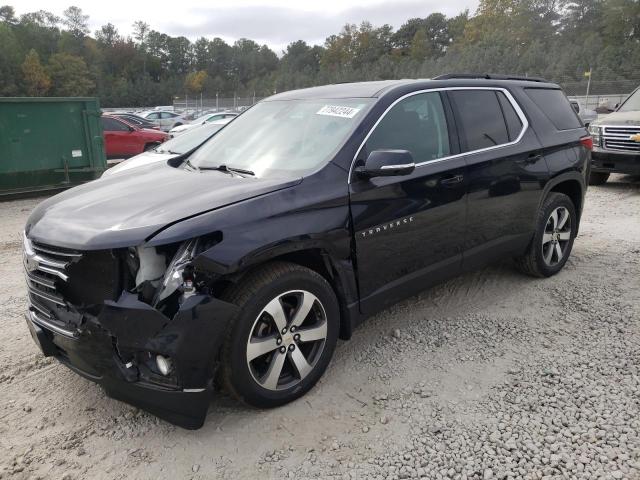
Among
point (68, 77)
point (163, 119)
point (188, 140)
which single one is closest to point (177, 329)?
point (188, 140)

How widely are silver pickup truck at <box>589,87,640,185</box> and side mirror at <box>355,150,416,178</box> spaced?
23.7 feet

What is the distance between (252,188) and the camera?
2.84 metres

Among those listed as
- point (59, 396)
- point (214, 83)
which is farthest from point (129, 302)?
point (214, 83)

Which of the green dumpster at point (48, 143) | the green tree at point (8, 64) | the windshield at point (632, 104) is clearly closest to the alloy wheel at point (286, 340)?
the green dumpster at point (48, 143)

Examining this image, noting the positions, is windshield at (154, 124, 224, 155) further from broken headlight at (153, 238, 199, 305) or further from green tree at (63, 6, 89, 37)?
green tree at (63, 6, 89, 37)

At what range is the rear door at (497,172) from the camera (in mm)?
3811

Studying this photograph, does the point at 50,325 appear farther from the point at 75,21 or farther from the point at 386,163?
the point at 75,21

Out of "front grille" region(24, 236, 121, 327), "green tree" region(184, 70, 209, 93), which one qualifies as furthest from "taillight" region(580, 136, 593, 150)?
"green tree" region(184, 70, 209, 93)

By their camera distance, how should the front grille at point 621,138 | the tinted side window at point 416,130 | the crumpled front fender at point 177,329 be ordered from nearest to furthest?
the crumpled front fender at point 177,329
the tinted side window at point 416,130
the front grille at point 621,138

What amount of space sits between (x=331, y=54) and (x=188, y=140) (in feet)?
315

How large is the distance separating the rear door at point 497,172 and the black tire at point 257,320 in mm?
1419

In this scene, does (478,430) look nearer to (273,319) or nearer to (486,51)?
(273,319)

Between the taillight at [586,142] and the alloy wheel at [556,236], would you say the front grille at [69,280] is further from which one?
the taillight at [586,142]

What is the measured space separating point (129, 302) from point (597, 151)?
9061mm
